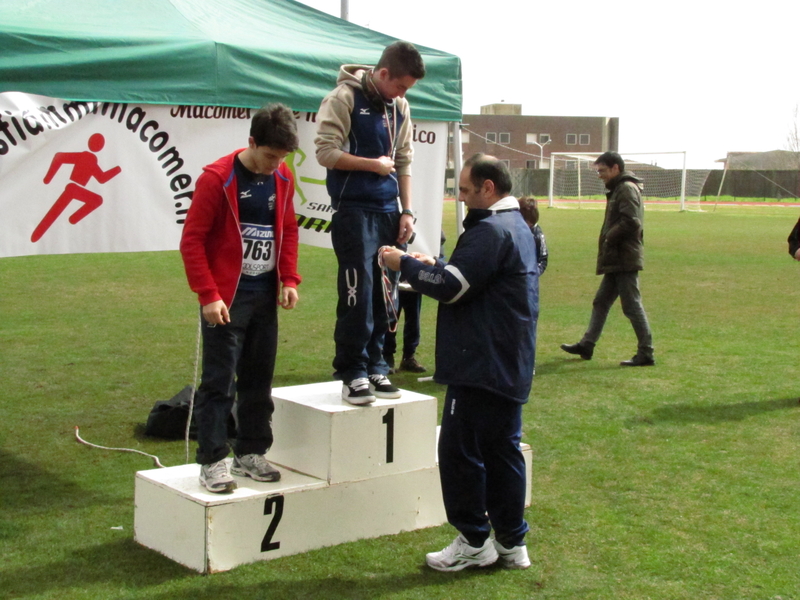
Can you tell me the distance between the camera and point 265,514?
4156mm

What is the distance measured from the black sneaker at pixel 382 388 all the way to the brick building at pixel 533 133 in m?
83.7

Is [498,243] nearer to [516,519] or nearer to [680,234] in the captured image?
[516,519]

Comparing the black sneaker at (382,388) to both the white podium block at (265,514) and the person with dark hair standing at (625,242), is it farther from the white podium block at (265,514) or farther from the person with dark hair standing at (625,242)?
the person with dark hair standing at (625,242)

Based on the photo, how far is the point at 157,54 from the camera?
5082mm

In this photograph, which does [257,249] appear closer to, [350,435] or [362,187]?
[362,187]

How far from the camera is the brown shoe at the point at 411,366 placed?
841cm

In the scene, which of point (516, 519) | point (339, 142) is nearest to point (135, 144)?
point (339, 142)

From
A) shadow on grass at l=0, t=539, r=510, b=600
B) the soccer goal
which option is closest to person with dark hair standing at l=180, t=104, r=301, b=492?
shadow on grass at l=0, t=539, r=510, b=600

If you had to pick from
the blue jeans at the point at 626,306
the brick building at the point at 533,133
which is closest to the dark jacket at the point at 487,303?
the blue jeans at the point at 626,306

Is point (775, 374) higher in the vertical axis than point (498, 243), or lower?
lower

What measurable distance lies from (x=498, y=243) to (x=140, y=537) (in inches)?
83.2

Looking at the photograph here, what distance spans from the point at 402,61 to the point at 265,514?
7.09 feet

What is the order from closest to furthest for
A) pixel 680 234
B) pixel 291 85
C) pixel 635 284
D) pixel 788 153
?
1. pixel 291 85
2. pixel 635 284
3. pixel 680 234
4. pixel 788 153

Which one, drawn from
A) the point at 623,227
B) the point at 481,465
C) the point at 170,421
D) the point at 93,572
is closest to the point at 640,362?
the point at 623,227
